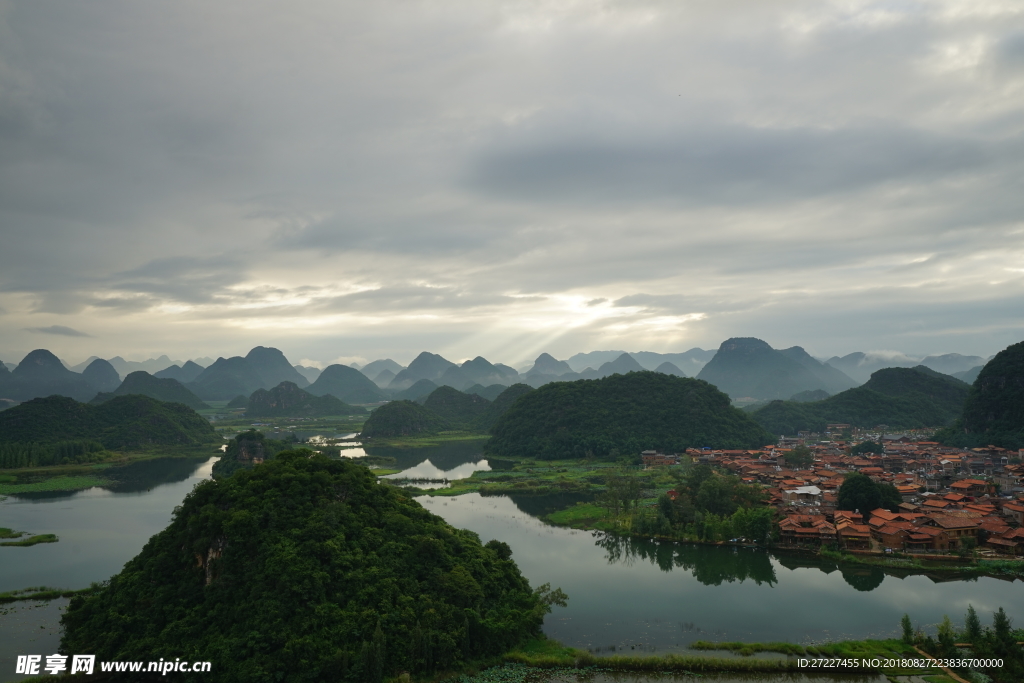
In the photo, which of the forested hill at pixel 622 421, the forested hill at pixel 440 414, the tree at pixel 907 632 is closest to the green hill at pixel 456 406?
the forested hill at pixel 440 414

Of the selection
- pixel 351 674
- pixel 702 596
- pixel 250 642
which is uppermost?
pixel 250 642

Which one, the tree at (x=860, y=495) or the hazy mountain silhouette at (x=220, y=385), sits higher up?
the hazy mountain silhouette at (x=220, y=385)

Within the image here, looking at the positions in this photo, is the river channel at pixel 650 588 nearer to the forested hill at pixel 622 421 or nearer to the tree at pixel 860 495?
the tree at pixel 860 495

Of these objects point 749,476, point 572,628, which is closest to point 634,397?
point 749,476

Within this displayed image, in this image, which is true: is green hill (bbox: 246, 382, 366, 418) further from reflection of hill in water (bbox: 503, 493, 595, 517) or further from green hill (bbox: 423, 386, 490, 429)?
reflection of hill in water (bbox: 503, 493, 595, 517)

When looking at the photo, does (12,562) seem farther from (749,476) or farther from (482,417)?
(482,417)
